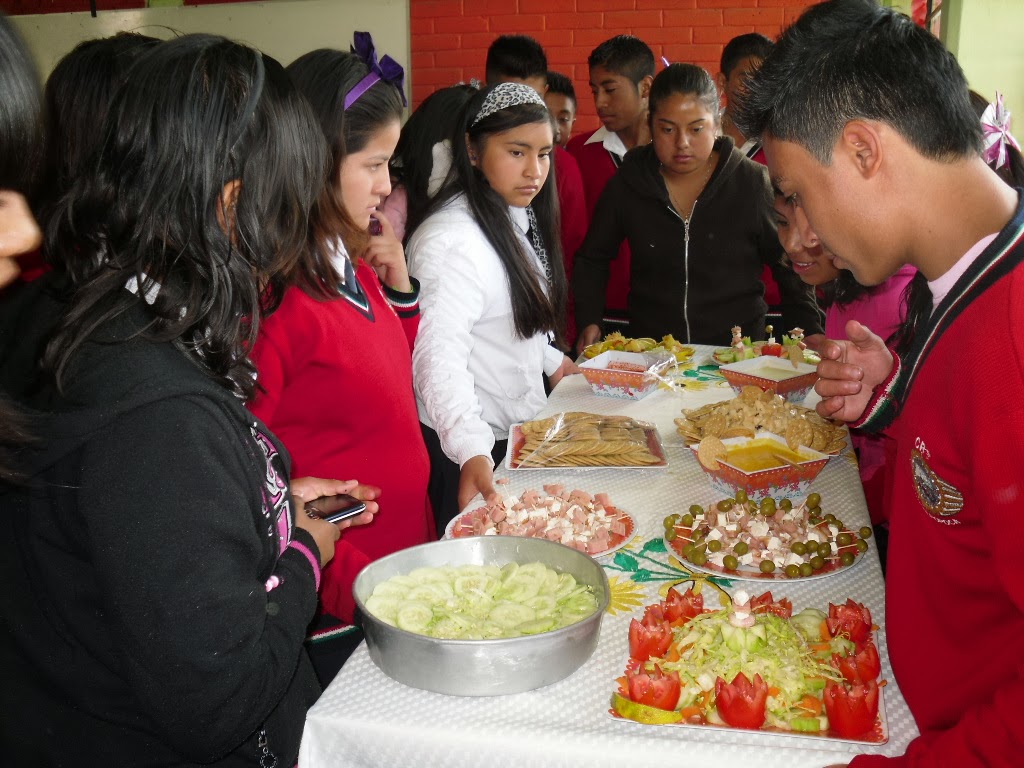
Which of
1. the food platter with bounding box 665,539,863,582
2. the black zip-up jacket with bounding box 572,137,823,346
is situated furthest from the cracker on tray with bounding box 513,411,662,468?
the black zip-up jacket with bounding box 572,137,823,346

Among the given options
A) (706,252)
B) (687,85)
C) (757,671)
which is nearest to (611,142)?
(687,85)

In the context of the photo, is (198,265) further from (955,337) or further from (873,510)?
(873,510)

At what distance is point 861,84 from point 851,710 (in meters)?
0.83

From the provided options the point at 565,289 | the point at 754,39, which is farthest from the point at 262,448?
the point at 754,39

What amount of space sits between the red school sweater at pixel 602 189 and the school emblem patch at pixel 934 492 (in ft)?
10.5

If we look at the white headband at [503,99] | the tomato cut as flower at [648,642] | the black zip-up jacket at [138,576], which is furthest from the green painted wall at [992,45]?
the black zip-up jacket at [138,576]

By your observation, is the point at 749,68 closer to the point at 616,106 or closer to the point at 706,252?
the point at 616,106

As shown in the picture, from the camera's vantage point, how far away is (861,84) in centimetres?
117

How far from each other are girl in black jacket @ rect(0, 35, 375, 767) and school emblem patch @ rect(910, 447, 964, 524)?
2.70 feet

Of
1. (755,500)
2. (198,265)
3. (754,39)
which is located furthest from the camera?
(754,39)

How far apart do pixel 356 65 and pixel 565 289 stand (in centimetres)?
123

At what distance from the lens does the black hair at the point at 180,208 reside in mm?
1064

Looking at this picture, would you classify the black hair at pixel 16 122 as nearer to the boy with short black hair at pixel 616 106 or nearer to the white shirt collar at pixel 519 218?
the white shirt collar at pixel 519 218

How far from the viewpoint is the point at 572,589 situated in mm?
1320
